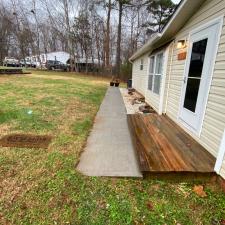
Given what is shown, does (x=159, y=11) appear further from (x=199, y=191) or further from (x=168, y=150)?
(x=199, y=191)

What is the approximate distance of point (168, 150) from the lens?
2.87 metres

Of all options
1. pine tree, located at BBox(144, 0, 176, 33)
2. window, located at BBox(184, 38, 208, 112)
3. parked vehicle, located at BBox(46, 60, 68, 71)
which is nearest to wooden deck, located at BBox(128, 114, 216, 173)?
window, located at BBox(184, 38, 208, 112)

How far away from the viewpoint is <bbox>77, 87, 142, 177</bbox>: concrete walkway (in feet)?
8.14

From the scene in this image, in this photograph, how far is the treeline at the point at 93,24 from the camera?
2009 cm

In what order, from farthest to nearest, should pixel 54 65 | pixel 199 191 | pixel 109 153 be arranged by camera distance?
1. pixel 54 65
2. pixel 109 153
3. pixel 199 191

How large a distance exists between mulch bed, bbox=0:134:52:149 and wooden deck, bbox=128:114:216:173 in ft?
5.33

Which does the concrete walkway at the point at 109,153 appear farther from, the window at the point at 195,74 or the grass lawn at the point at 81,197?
the window at the point at 195,74

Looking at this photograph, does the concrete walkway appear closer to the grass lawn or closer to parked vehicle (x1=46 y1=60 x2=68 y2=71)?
the grass lawn

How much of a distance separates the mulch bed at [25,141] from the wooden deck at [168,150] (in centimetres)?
162

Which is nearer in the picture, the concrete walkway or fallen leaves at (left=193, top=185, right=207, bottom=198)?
fallen leaves at (left=193, top=185, right=207, bottom=198)

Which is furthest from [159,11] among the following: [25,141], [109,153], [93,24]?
[25,141]

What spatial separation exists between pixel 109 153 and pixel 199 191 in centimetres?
139

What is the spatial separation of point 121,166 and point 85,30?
925 inches

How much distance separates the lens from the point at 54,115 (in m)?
4.80
